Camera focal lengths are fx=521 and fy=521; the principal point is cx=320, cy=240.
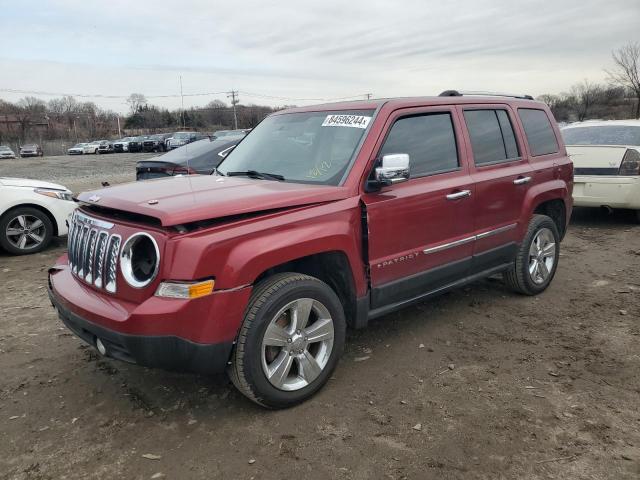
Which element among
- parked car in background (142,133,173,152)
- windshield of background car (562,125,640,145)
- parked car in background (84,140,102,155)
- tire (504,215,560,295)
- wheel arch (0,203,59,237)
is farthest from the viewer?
parked car in background (84,140,102,155)

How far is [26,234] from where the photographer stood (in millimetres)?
7305

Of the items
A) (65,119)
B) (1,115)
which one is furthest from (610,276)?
(65,119)

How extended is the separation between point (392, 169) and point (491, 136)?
1725mm

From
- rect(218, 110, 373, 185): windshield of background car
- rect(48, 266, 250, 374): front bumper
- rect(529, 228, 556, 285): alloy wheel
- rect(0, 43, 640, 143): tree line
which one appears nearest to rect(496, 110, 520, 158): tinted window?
rect(529, 228, 556, 285): alloy wheel

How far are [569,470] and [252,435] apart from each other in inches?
66.4

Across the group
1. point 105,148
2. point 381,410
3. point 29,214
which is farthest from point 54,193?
point 105,148

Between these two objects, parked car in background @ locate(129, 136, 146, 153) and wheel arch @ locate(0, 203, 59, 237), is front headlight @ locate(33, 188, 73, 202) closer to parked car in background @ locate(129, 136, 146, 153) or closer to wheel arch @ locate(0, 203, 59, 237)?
wheel arch @ locate(0, 203, 59, 237)

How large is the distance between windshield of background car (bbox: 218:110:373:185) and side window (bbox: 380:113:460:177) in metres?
0.27

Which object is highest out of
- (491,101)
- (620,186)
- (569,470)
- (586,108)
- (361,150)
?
(586,108)

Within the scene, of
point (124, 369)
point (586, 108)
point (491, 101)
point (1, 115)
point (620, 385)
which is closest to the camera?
point (620, 385)

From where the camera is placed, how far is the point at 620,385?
11.4 feet

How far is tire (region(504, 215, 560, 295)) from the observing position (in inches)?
196

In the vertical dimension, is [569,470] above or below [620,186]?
below

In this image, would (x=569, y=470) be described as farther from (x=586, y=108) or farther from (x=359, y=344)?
(x=586, y=108)
